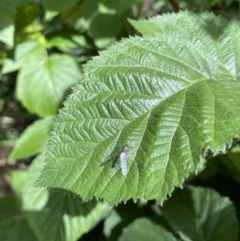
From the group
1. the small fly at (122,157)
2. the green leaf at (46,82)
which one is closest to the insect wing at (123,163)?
the small fly at (122,157)

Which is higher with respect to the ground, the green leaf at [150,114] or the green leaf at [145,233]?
the green leaf at [150,114]

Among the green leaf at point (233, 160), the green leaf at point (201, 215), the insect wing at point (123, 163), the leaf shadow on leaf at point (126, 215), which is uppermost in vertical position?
the insect wing at point (123, 163)

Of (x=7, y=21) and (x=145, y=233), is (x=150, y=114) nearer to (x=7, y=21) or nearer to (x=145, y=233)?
(x=145, y=233)

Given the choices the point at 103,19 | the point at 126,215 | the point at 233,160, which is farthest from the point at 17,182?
the point at 233,160

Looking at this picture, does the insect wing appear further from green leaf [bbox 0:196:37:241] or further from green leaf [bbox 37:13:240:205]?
green leaf [bbox 0:196:37:241]

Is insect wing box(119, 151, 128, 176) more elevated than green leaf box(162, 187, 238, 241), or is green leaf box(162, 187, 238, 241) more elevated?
insect wing box(119, 151, 128, 176)

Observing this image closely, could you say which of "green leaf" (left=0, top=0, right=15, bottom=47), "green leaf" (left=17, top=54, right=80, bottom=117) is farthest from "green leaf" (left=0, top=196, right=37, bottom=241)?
"green leaf" (left=0, top=0, right=15, bottom=47)

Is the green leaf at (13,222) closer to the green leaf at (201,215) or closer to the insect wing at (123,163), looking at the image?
the green leaf at (201,215)

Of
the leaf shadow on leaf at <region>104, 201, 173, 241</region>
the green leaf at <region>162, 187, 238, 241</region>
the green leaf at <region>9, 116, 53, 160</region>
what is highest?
the green leaf at <region>162, 187, 238, 241</region>
